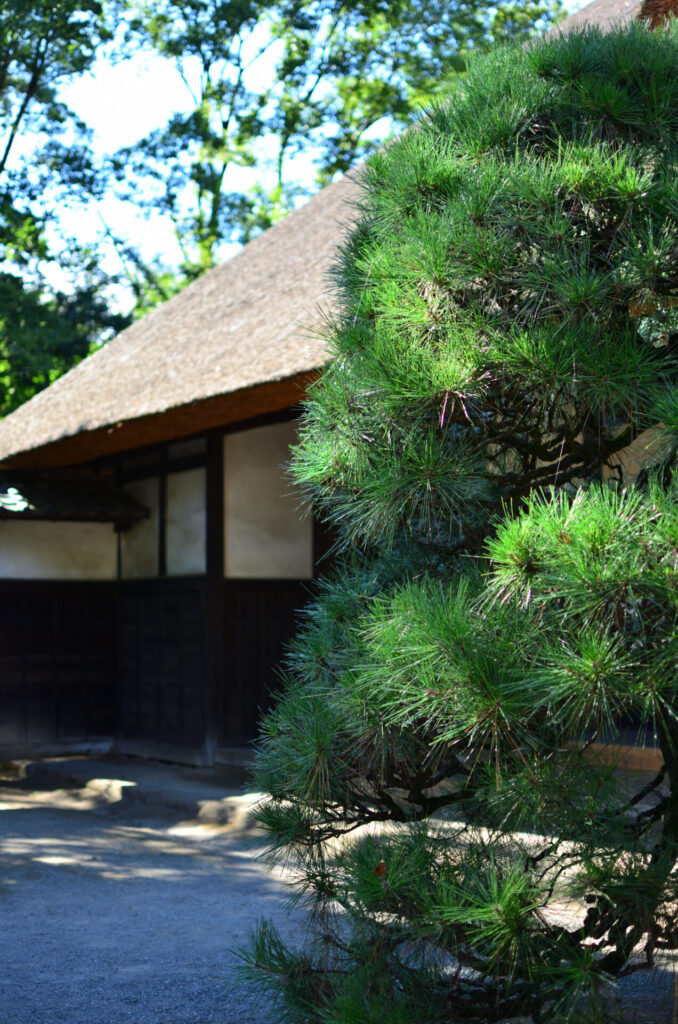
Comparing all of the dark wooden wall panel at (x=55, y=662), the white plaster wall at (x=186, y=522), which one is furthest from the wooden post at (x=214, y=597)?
the dark wooden wall panel at (x=55, y=662)

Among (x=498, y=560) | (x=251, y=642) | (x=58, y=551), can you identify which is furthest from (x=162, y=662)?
(x=498, y=560)

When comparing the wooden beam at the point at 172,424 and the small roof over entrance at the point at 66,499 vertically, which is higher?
the wooden beam at the point at 172,424

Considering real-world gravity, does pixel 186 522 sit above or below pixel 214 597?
above

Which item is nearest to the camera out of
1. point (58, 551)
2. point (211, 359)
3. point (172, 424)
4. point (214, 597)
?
point (211, 359)

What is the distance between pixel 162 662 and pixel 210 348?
8.80 ft

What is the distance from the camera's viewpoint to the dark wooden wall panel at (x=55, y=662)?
908 centimetres

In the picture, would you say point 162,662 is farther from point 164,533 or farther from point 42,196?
point 42,196

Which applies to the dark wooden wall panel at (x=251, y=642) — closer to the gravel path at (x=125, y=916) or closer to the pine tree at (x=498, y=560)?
the gravel path at (x=125, y=916)

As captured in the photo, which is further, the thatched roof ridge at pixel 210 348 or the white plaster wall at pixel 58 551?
the white plaster wall at pixel 58 551

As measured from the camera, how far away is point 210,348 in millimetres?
7547

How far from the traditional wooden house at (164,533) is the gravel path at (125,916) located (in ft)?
5.10

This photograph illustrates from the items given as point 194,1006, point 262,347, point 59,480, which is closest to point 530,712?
point 194,1006

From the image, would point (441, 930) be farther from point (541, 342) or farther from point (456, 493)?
point (541, 342)

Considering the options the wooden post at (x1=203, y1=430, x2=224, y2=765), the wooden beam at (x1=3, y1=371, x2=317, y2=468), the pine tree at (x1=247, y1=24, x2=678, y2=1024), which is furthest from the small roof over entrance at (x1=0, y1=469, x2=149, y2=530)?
the pine tree at (x1=247, y1=24, x2=678, y2=1024)
